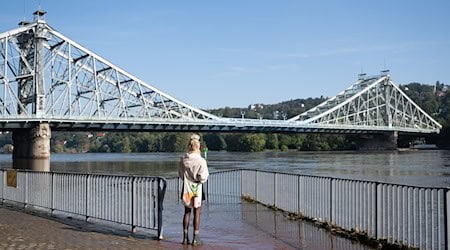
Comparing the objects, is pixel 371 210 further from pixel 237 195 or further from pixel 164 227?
pixel 237 195

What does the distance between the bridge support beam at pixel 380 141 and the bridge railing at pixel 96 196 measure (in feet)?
381

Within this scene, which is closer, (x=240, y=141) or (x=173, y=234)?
(x=173, y=234)

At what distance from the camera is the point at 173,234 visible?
1147 centimetres

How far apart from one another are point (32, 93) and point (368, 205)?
7418cm

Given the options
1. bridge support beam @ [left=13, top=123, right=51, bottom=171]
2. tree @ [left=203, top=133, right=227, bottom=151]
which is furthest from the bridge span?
tree @ [left=203, top=133, right=227, bottom=151]

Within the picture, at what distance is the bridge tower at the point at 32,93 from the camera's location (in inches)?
2778

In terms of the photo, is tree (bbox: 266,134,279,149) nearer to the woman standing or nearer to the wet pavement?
the wet pavement

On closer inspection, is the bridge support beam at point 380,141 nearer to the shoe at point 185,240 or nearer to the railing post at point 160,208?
the railing post at point 160,208

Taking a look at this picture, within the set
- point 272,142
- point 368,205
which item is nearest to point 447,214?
point 368,205

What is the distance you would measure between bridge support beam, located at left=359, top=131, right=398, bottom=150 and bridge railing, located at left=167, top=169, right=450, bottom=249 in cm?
11383

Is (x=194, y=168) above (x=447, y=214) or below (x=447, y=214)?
above

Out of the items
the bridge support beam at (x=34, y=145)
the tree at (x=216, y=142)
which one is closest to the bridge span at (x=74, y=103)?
the bridge support beam at (x=34, y=145)

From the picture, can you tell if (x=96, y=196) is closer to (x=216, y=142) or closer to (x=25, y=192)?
(x=25, y=192)

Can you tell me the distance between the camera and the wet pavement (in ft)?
33.4
